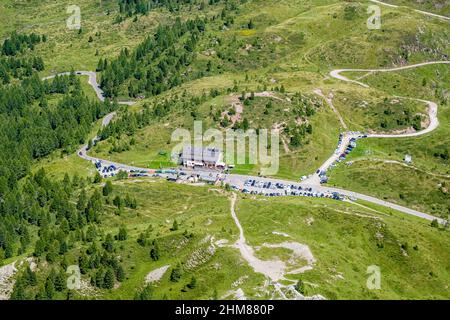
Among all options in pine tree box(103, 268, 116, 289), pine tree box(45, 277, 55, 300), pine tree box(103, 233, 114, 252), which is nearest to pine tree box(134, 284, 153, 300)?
pine tree box(103, 268, 116, 289)

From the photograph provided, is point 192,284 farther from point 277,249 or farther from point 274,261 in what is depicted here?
point 277,249

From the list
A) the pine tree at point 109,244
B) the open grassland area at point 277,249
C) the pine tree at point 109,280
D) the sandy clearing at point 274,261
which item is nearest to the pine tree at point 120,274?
the open grassland area at point 277,249

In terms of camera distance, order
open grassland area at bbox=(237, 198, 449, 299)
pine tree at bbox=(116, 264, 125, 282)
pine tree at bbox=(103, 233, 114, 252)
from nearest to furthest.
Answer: open grassland area at bbox=(237, 198, 449, 299), pine tree at bbox=(116, 264, 125, 282), pine tree at bbox=(103, 233, 114, 252)

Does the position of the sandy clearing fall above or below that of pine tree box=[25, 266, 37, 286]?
above

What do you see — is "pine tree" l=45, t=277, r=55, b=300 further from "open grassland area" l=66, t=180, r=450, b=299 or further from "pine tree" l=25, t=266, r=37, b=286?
"open grassland area" l=66, t=180, r=450, b=299

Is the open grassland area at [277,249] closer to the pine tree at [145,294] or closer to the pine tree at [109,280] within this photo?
the pine tree at [109,280]

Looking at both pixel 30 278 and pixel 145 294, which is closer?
pixel 145 294

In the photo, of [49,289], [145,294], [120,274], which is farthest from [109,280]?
[145,294]
